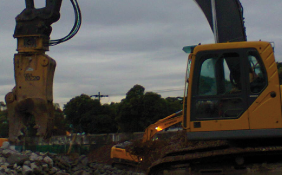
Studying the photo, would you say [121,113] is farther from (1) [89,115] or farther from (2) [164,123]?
(2) [164,123]

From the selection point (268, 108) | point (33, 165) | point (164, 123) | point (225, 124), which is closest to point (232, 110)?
point (225, 124)

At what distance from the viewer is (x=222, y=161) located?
718 cm

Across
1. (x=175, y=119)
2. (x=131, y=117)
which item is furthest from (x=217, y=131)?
(x=131, y=117)

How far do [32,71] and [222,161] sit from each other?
495 cm

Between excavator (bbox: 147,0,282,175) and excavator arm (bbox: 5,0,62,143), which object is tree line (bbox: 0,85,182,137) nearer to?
excavator arm (bbox: 5,0,62,143)

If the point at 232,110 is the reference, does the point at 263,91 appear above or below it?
above

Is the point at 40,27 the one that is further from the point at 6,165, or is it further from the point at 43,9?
the point at 6,165

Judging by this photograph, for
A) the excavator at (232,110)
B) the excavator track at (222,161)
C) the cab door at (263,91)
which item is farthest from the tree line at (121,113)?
the cab door at (263,91)

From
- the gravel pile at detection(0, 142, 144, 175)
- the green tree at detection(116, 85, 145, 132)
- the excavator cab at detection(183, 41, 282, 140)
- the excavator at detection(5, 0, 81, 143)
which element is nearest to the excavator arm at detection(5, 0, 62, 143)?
the excavator at detection(5, 0, 81, 143)

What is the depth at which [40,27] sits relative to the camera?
9.49 m

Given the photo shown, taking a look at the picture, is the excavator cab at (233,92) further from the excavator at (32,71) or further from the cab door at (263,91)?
the excavator at (32,71)

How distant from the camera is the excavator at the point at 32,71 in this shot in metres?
9.51

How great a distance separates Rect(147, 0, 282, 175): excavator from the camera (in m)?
6.54

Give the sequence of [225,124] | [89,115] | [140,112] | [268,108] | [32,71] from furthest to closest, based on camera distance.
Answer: [89,115]
[140,112]
[32,71]
[225,124]
[268,108]
